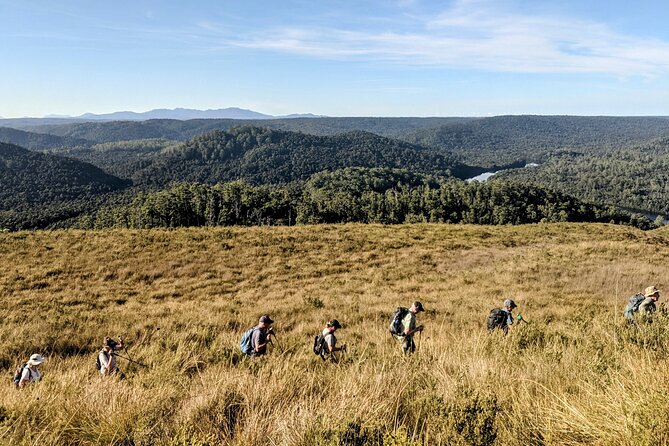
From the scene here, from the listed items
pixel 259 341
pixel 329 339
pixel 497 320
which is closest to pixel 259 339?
pixel 259 341

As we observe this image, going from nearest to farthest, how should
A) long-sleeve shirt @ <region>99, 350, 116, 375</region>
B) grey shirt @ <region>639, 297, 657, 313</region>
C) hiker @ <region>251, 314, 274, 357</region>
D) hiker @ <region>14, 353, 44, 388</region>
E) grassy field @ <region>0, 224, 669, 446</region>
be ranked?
grassy field @ <region>0, 224, 669, 446</region>, hiker @ <region>14, 353, 44, 388</region>, long-sleeve shirt @ <region>99, 350, 116, 375</region>, hiker @ <region>251, 314, 274, 357</region>, grey shirt @ <region>639, 297, 657, 313</region>

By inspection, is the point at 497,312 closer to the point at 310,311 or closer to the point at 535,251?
the point at 310,311

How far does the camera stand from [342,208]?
104375 millimetres

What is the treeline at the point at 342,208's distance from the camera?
3359 inches

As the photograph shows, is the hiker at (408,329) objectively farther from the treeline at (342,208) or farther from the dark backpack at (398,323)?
the treeline at (342,208)

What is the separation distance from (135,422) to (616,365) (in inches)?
175

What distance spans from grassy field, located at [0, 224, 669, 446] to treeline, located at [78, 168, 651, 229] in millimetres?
54987

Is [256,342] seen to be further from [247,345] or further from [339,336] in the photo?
[339,336]

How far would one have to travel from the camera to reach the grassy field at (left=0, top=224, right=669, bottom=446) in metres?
2.58

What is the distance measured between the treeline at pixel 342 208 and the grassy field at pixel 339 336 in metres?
55.0

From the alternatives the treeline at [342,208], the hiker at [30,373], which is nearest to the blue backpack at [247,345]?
the hiker at [30,373]

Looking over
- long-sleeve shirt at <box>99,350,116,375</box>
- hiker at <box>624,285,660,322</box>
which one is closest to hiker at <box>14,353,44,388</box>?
long-sleeve shirt at <box>99,350,116,375</box>

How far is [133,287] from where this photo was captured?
18.7m

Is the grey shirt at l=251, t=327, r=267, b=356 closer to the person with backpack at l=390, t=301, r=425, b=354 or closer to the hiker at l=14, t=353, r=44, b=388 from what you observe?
the person with backpack at l=390, t=301, r=425, b=354
